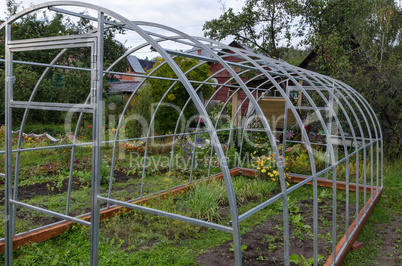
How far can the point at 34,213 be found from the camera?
5168mm

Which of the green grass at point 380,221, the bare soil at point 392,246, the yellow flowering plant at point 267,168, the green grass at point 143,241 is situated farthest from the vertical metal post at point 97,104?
the yellow flowering plant at point 267,168

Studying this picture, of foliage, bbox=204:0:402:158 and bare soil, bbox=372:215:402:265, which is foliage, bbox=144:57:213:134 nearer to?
foliage, bbox=204:0:402:158

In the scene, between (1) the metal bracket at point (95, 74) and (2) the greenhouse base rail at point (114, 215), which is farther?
(2) the greenhouse base rail at point (114, 215)

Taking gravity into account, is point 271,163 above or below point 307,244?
above

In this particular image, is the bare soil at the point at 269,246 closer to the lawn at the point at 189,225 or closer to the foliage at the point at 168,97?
the lawn at the point at 189,225

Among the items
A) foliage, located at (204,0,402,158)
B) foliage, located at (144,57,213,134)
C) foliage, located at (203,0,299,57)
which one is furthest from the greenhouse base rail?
foliage, located at (203,0,299,57)

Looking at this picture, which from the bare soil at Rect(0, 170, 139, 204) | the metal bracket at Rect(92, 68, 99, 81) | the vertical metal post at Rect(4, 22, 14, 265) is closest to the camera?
the metal bracket at Rect(92, 68, 99, 81)

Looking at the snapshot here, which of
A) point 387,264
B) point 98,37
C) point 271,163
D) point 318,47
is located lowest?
point 387,264

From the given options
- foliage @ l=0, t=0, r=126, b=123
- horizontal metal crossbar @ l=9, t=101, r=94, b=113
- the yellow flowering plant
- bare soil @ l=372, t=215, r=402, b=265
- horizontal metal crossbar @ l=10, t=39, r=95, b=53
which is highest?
foliage @ l=0, t=0, r=126, b=123

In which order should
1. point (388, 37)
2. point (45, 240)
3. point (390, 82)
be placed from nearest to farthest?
point (45, 240) → point (390, 82) → point (388, 37)

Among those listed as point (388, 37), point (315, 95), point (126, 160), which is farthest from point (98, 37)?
point (388, 37)

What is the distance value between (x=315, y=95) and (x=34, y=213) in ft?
25.7

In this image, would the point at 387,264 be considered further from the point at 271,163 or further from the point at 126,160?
the point at 126,160

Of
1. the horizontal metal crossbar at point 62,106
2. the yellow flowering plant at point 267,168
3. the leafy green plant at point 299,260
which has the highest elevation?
the horizontal metal crossbar at point 62,106
